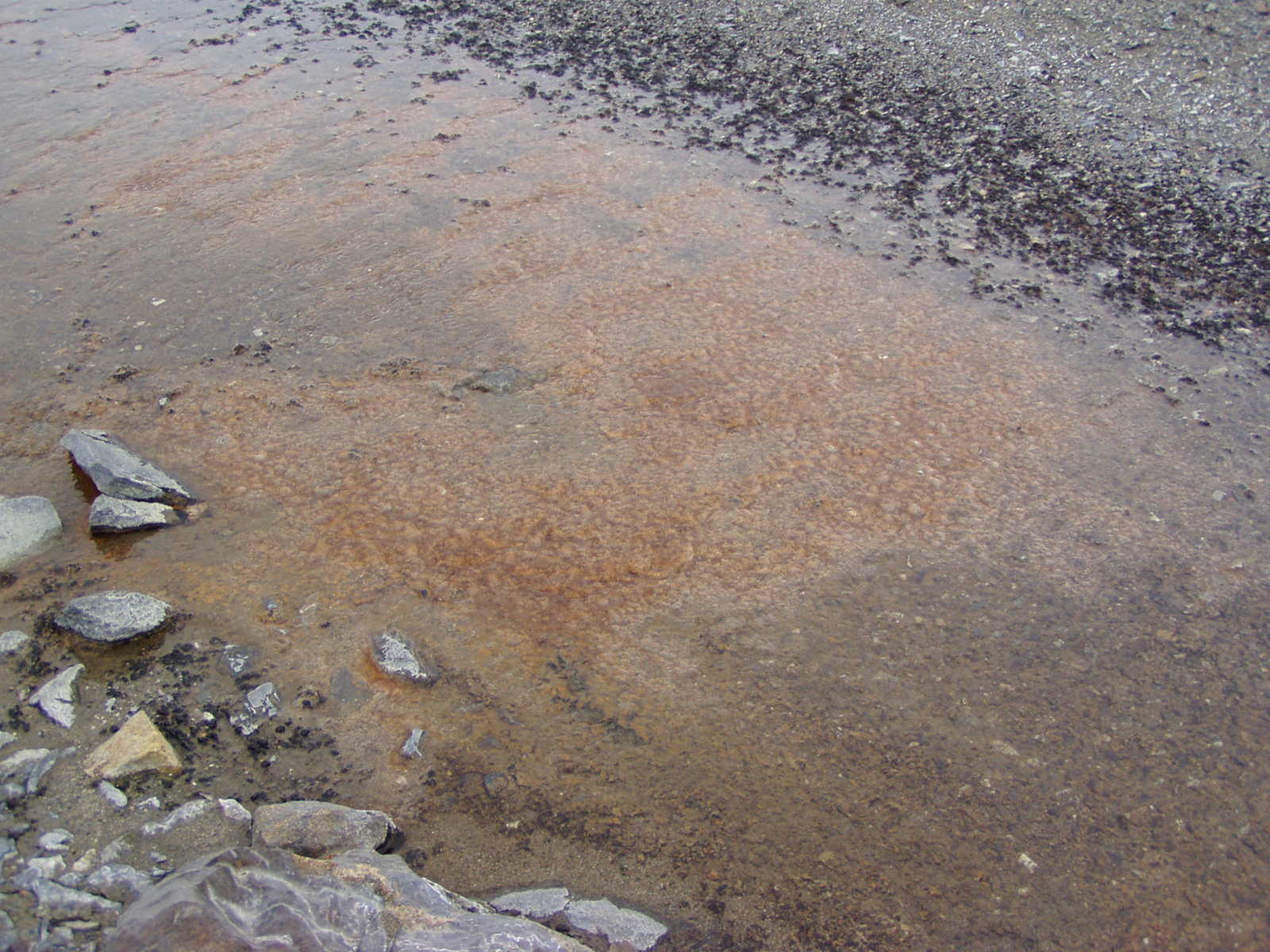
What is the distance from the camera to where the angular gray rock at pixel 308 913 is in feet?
5.69

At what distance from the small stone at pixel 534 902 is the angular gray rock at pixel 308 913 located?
6cm

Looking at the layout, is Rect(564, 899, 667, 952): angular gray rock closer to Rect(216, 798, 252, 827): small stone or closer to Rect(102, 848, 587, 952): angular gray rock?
Rect(102, 848, 587, 952): angular gray rock

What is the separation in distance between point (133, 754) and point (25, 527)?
105 centimetres

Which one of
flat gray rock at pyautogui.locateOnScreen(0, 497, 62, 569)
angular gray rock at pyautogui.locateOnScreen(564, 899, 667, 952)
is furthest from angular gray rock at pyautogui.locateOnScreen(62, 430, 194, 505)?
angular gray rock at pyautogui.locateOnScreen(564, 899, 667, 952)

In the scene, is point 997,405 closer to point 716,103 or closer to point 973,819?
point 973,819

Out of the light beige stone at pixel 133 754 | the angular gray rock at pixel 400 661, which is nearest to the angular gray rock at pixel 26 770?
the light beige stone at pixel 133 754

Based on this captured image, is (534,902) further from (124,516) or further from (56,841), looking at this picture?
(124,516)

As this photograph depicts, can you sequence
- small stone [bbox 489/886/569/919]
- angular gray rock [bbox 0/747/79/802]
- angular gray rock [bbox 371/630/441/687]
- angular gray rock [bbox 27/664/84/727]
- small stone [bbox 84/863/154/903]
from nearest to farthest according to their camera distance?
small stone [bbox 84/863/154/903]
small stone [bbox 489/886/569/919]
angular gray rock [bbox 0/747/79/802]
angular gray rock [bbox 27/664/84/727]
angular gray rock [bbox 371/630/441/687]

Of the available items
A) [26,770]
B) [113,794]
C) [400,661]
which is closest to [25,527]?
[26,770]

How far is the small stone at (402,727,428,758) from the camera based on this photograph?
2.38 metres

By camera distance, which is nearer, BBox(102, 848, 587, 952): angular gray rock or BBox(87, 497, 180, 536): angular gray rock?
BBox(102, 848, 587, 952): angular gray rock

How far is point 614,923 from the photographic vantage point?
6.67 feet

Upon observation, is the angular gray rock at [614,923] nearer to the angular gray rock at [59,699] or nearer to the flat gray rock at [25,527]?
the angular gray rock at [59,699]

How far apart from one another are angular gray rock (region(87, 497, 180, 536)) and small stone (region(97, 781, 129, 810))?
0.97 m
